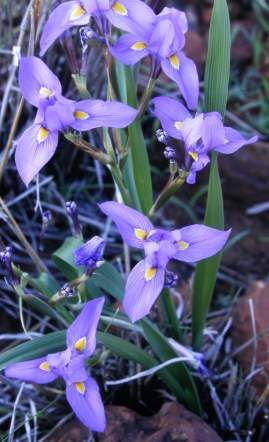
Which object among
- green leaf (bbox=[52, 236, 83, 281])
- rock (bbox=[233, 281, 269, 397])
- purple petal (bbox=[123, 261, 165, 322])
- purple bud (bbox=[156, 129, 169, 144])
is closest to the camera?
purple petal (bbox=[123, 261, 165, 322])

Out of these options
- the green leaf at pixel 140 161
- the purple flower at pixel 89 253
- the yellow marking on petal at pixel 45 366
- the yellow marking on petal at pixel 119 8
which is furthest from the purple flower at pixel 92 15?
the yellow marking on petal at pixel 45 366

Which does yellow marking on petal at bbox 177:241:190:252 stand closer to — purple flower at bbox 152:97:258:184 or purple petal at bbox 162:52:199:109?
purple flower at bbox 152:97:258:184

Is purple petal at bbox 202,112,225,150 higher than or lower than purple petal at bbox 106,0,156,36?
lower

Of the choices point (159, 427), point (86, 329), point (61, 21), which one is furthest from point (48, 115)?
point (159, 427)

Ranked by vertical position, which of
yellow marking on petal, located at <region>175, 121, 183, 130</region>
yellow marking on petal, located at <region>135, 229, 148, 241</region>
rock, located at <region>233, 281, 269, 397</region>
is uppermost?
yellow marking on petal, located at <region>175, 121, 183, 130</region>

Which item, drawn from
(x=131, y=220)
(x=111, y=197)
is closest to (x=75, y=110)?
(x=131, y=220)

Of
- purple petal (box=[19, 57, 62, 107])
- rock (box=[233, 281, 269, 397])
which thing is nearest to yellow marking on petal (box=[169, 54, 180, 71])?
purple petal (box=[19, 57, 62, 107])

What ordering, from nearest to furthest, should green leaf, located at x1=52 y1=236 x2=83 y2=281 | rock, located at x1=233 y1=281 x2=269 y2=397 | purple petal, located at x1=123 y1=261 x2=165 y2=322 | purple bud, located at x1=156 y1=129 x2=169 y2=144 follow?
purple petal, located at x1=123 y1=261 x2=165 y2=322 → purple bud, located at x1=156 y1=129 x2=169 y2=144 → green leaf, located at x1=52 y1=236 x2=83 y2=281 → rock, located at x1=233 y1=281 x2=269 y2=397

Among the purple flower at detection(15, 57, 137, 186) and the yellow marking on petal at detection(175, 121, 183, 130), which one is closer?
the purple flower at detection(15, 57, 137, 186)
